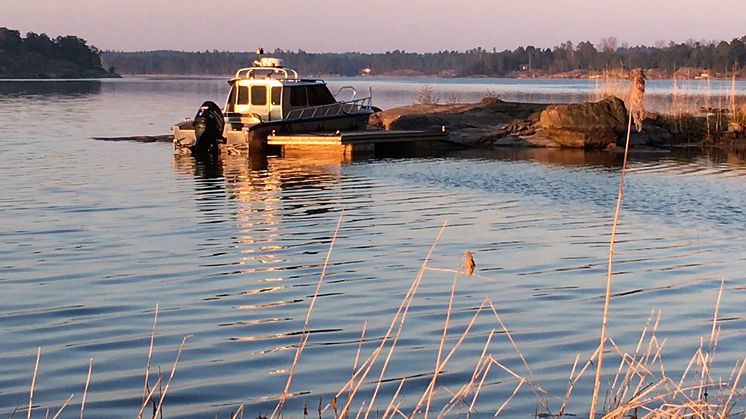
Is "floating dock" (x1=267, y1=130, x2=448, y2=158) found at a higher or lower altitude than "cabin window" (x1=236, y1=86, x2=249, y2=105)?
lower

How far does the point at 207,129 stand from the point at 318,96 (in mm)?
3829

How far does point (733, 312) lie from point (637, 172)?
1665 centimetres

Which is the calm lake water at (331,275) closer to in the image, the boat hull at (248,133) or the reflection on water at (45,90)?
the boat hull at (248,133)

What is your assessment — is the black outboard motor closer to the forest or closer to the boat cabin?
the boat cabin

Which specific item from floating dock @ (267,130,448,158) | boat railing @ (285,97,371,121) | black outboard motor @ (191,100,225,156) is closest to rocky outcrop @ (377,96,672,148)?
floating dock @ (267,130,448,158)

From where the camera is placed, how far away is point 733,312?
11570 millimetres

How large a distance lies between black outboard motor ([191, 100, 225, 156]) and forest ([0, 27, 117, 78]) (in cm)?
15091

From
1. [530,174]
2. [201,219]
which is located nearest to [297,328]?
[201,219]

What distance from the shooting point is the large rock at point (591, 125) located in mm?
35438

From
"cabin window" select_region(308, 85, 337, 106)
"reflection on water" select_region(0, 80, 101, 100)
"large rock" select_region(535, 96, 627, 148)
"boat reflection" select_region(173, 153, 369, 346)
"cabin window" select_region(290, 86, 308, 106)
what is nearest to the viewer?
"boat reflection" select_region(173, 153, 369, 346)

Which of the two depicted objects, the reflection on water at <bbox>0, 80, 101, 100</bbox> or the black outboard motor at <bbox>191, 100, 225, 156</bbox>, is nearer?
the black outboard motor at <bbox>191, 100, 225, 156</bbox>

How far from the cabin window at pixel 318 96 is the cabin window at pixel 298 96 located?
0.22m

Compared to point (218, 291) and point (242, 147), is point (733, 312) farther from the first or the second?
point (242, 147)

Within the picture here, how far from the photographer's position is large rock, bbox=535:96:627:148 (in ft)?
116
